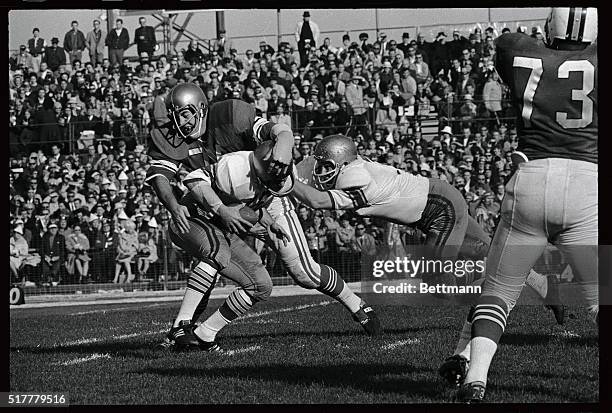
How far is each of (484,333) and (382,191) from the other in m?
2.54

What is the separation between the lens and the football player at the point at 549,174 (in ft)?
12.7

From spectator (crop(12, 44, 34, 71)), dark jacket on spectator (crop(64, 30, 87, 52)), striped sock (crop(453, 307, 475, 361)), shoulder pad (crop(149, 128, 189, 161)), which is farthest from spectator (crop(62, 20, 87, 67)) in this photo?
striped sock (crop(453, 307, 475, 361))

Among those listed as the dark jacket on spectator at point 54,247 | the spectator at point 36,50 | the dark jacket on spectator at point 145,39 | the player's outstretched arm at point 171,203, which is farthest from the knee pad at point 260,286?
the dark jacket on spectator at point 145,39

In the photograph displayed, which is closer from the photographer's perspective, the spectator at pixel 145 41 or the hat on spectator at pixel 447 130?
the hat on spectator at pixel 447 130

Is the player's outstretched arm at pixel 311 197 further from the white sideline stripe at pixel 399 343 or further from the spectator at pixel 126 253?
the spectator at pixel 126 253

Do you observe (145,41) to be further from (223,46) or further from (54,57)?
(54,57)

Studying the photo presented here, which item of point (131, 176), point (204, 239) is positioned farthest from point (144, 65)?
point (204, 239)

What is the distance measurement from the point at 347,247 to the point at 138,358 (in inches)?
239

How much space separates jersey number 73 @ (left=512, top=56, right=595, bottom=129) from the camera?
3912 mm

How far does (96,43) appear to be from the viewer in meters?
14.3

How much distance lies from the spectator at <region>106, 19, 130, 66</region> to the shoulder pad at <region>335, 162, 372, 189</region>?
28.7 ft

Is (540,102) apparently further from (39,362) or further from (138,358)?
(39,362)

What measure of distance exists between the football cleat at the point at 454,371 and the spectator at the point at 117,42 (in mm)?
10763

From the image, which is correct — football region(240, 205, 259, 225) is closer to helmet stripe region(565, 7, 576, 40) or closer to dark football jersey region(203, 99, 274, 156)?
dark football jersey region(203, 99, 274, 156)
